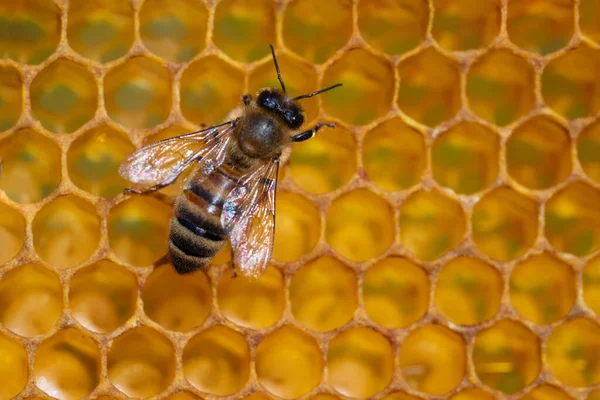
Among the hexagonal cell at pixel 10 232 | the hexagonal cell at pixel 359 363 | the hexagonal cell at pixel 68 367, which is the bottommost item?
the hexagonal cell at pixel 359 363

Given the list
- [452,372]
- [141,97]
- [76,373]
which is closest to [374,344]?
[452,372]

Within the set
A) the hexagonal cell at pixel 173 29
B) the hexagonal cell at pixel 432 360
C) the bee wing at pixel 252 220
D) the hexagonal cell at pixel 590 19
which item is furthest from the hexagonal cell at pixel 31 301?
the hexagonal cell at pixel 590 19

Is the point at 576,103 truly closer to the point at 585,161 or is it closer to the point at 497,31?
the point at 585,161

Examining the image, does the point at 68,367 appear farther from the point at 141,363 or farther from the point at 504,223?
the point at 504,223

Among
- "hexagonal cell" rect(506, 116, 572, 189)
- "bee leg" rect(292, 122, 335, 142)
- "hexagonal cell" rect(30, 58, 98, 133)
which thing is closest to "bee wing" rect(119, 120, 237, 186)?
"bee leg" rect(292, 122, 335, 142)

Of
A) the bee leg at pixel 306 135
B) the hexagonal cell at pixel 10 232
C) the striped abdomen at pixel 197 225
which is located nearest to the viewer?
the striped abdomen at pixel 197 225

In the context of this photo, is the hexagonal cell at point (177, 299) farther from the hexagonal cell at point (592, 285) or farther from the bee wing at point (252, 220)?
the hexagonal cell at point (592, 285)

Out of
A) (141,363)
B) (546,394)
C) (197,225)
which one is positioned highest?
(197,225)

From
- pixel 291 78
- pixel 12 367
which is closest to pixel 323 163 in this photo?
pixel 291 78
